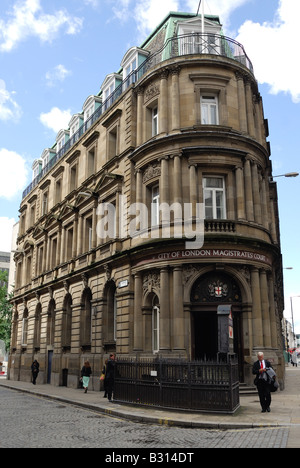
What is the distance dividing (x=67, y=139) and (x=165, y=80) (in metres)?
17.4

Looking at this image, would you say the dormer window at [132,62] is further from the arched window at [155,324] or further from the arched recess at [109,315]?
the arched window at [155,324]

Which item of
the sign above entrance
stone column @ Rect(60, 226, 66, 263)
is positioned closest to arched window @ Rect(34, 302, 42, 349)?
stone column @ Rect(60, 226, 66, 263)

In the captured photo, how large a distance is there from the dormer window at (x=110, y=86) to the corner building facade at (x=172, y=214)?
0.13m

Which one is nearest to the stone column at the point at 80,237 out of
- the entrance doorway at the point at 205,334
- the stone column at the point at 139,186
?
the stone column at the point at 139,186

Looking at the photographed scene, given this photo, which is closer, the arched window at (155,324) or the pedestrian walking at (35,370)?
the arched window at (155,324)

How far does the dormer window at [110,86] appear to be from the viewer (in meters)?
29.1

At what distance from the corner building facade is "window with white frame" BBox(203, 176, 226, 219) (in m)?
0.05

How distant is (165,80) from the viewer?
23.1m

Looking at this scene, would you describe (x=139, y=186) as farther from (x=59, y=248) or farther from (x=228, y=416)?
(x=228, y=416)

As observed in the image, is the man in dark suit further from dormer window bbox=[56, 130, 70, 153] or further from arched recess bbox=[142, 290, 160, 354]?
dormer window bbox=[56, 130, 70, 153]

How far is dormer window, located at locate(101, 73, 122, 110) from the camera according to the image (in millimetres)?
29105

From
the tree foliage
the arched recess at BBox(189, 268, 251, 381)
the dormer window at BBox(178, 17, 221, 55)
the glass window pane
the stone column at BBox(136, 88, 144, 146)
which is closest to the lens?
the arched recess at BBox(189, 268, 251, 381)

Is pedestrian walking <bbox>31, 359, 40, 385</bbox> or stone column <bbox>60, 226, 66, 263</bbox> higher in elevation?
stone column <bbox>60, 226, 66, 263</bbox>
